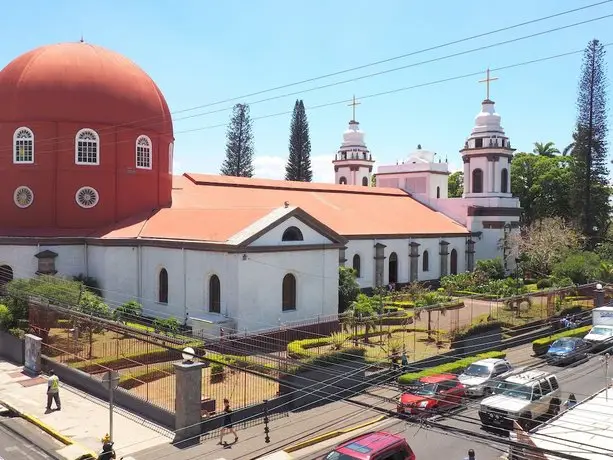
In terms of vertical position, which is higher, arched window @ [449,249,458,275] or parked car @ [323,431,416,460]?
arched window @ [449,249,458,275]

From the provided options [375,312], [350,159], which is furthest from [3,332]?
[350,159]

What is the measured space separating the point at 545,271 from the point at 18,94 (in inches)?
1425

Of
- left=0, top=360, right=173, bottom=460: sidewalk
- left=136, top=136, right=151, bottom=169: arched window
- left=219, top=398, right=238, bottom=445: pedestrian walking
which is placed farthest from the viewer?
left=136, top=136, right=151, bottom=169: arched window

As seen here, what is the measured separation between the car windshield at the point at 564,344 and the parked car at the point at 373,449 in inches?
555

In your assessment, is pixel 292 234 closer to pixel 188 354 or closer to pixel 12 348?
pixel 188 354

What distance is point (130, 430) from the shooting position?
15.9 m

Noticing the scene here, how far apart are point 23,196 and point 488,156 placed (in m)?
34.0

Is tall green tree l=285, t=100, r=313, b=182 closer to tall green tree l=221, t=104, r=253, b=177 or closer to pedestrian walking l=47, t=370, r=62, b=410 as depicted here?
tall green tree l=221, t=104, r=253, b=177

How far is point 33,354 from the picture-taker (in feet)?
70.4

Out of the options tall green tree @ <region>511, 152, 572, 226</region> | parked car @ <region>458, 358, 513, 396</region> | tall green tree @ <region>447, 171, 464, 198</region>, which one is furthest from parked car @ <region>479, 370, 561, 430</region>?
tall green tree @ <region>447, 171, 464, 198</region>

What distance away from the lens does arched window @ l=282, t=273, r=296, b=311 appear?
85.6 ft

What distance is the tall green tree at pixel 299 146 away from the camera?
219 ft

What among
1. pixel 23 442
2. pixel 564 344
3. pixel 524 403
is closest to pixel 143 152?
pixel 23 442

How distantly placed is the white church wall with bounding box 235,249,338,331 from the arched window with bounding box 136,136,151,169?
39.5 feet
